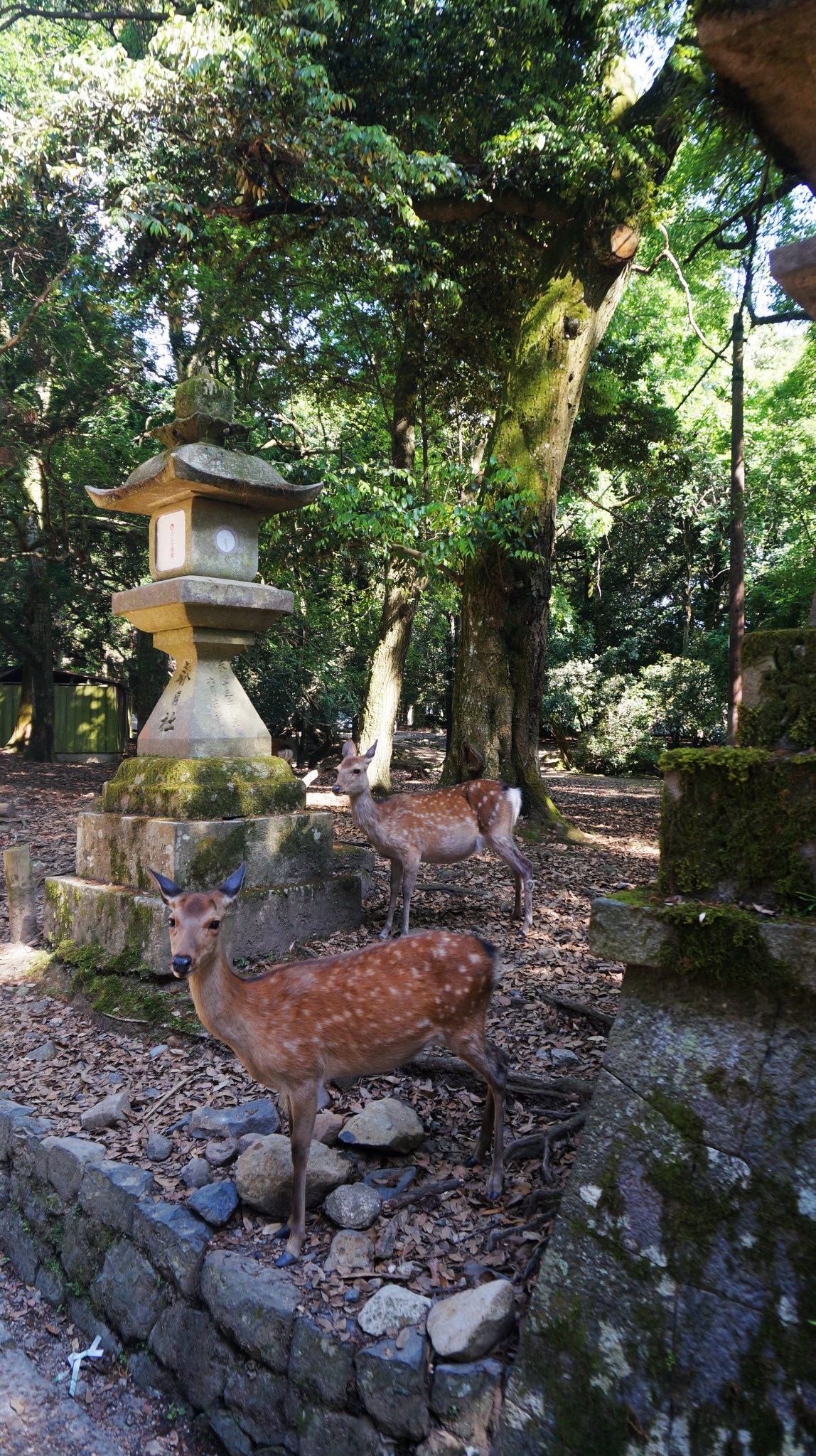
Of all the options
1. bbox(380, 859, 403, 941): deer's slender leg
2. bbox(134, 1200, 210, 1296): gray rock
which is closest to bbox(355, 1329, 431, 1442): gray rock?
bbox(134, 1200, 210, 1296): gray rock

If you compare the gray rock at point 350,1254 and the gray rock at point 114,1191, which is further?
the gray rock at point 114,1191

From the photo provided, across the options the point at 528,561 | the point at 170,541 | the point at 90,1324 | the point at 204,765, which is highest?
the point at 528,561

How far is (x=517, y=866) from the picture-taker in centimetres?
593

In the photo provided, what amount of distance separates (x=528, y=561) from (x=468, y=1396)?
24.2ft

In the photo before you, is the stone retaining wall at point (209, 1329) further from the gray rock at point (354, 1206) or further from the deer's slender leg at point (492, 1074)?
the deer's slender leg at point (492, 1074)

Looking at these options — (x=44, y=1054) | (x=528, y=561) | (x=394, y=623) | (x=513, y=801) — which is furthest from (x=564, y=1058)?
(x=394, y=623)

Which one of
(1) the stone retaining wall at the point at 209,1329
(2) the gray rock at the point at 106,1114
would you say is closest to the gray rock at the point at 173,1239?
(1) the stone retaining wall at the point at 209,1329

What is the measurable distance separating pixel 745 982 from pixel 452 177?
806 centimetres

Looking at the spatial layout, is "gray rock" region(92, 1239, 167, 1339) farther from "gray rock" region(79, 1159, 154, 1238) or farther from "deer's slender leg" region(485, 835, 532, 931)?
"deer's slender leg" region(485, 835, 532, 931)

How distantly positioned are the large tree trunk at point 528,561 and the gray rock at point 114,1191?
5.60 m

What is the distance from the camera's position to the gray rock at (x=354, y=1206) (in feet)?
9.75

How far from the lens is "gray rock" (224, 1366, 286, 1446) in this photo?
264cm

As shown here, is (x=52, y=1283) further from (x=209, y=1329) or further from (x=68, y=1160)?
(x=209, y=1329)

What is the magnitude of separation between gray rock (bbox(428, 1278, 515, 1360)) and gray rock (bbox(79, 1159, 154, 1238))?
137cm
